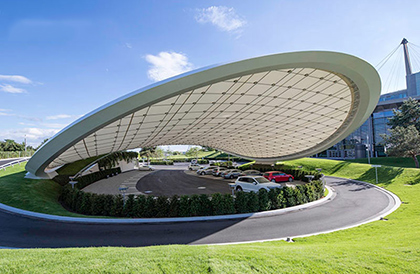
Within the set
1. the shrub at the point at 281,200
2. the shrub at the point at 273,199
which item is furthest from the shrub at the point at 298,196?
the shrub at the point at 273,199

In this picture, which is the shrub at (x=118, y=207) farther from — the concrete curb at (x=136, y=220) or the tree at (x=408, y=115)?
the tree at (x=408, y=115)

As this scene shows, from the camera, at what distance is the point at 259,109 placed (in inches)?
787

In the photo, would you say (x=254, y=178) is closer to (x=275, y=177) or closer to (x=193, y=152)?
(x=275, y=177)

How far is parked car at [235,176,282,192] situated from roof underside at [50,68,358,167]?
680 centimetres

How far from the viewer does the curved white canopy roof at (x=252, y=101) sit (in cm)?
1149

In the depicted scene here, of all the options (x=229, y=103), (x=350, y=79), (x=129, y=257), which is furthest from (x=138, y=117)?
(x=350, y=79)

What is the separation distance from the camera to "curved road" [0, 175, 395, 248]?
954 cm

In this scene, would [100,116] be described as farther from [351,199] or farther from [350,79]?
[351,199]

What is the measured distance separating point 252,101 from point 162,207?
1131 cm

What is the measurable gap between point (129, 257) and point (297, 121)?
74.9ft

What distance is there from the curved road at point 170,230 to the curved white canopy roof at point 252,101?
572 cm

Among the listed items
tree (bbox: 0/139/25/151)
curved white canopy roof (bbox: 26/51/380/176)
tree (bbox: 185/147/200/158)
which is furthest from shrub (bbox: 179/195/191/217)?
tree (bbox: 0/139/25/151)

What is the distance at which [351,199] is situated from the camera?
18547mm

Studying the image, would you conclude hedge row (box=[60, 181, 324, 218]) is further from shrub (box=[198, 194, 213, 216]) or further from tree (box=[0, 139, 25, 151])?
tree (box=[0, 139, 25, 151])
